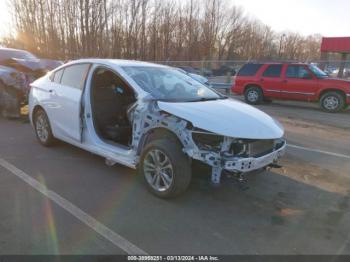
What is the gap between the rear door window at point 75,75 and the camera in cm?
502

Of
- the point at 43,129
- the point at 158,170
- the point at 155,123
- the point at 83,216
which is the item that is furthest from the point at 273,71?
the point at 83,216

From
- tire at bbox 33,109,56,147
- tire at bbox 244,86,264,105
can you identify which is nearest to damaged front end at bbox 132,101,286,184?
tire at bbox 33,109,56,147

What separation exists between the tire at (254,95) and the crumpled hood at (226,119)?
31.2 ft

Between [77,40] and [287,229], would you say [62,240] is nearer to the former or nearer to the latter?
[287,229]

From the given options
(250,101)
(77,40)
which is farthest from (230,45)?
(250,101)

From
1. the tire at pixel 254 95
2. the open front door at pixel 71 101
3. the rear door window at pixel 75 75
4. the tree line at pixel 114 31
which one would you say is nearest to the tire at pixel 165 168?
the open front door at pixel 71 101

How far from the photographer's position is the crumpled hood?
3567 millimetres

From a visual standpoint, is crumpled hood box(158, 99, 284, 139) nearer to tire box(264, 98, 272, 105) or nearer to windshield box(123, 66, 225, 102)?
windshield box(123, 66, 225, 102)

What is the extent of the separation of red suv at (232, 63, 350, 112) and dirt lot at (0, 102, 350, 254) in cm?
718

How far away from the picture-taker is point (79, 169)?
4914 mm

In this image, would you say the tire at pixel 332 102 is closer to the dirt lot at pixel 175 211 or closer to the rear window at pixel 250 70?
the rear window at pixel 250 70

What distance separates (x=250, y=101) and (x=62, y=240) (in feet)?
38.6

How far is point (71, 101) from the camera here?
501 centimetres

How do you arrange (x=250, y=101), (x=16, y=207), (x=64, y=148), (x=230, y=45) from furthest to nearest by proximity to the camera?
(x=230, y=45) → (x=250, y=101) → (x=64, y=148) → (x=16, y=207)
